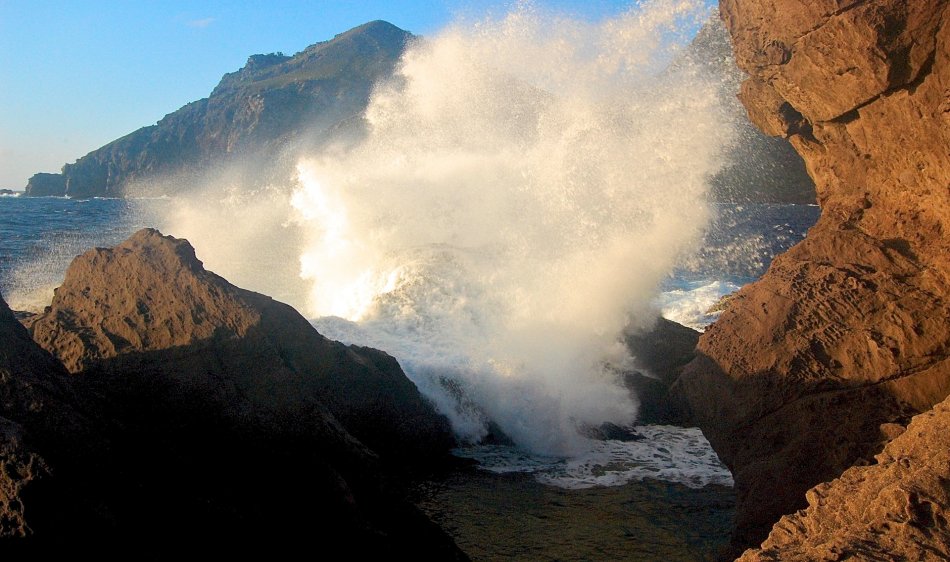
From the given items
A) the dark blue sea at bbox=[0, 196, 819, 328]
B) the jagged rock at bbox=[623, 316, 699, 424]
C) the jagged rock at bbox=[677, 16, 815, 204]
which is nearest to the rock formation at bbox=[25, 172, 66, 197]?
the dark blue sea at bbox=[0, 196, 819, 328]

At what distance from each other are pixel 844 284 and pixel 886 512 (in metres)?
3.58

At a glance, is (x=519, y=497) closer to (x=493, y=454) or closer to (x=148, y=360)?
(x=493, y=454)

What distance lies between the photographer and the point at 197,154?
378ft

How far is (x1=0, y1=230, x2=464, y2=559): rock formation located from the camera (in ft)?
12.6

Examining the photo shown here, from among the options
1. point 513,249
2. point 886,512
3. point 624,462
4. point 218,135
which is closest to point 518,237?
point 513,249

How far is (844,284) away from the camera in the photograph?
641cm

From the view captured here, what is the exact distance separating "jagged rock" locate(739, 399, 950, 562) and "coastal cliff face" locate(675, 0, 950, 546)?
1439 mm

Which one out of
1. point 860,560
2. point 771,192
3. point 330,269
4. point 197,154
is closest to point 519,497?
point 860,560

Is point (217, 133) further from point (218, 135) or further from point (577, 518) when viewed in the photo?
point (577, 518)

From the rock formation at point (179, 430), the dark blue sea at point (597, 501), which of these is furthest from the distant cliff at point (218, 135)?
the rock formation at point (179, 430)

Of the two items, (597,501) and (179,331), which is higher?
(179,331)

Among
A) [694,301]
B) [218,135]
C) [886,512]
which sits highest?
[218,135]

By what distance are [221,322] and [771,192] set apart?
56.4m

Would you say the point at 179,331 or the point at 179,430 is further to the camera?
the point at 179,331
